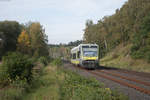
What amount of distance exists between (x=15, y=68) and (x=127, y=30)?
1527 inches

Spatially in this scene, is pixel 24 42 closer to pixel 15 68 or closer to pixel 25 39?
pixel 25 39

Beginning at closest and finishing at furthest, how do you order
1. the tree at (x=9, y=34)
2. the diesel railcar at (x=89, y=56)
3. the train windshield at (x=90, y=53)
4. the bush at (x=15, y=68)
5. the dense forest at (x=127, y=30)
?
the bush at (x=15, y=68), the diesel railcar at (x=89, y=56), the train windshield at (x=90, y=53), the dense forest at (x=127, y=30), the tree at (x=9, y=34)

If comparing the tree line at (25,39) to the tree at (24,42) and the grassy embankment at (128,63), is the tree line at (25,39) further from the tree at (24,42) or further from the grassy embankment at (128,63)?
the grassy embankment at (128,63)

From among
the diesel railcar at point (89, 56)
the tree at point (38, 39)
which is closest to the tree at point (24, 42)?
the tree at point (38, 39)

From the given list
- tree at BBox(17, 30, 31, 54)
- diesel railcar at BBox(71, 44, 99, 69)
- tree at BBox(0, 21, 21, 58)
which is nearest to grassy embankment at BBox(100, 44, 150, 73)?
diesel railcar at BBox(71, 44, 99, 69)

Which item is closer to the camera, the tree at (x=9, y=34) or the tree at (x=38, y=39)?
the tree at (x=38, y=39)

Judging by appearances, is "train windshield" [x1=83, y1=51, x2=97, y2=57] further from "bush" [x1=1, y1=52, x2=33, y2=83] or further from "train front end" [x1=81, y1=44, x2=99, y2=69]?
"bush" [x1=1, y1=52, x2=33, y2=83]

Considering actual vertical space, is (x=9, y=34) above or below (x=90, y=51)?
above

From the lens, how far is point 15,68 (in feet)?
36.4

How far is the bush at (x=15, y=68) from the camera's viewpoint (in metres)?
10.9

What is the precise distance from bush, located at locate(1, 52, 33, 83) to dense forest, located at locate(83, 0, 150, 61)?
20931mm

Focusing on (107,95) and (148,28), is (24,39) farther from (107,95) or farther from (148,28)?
(107,95)

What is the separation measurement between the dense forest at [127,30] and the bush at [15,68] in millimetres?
20931

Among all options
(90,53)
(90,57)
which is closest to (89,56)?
(90,57)
